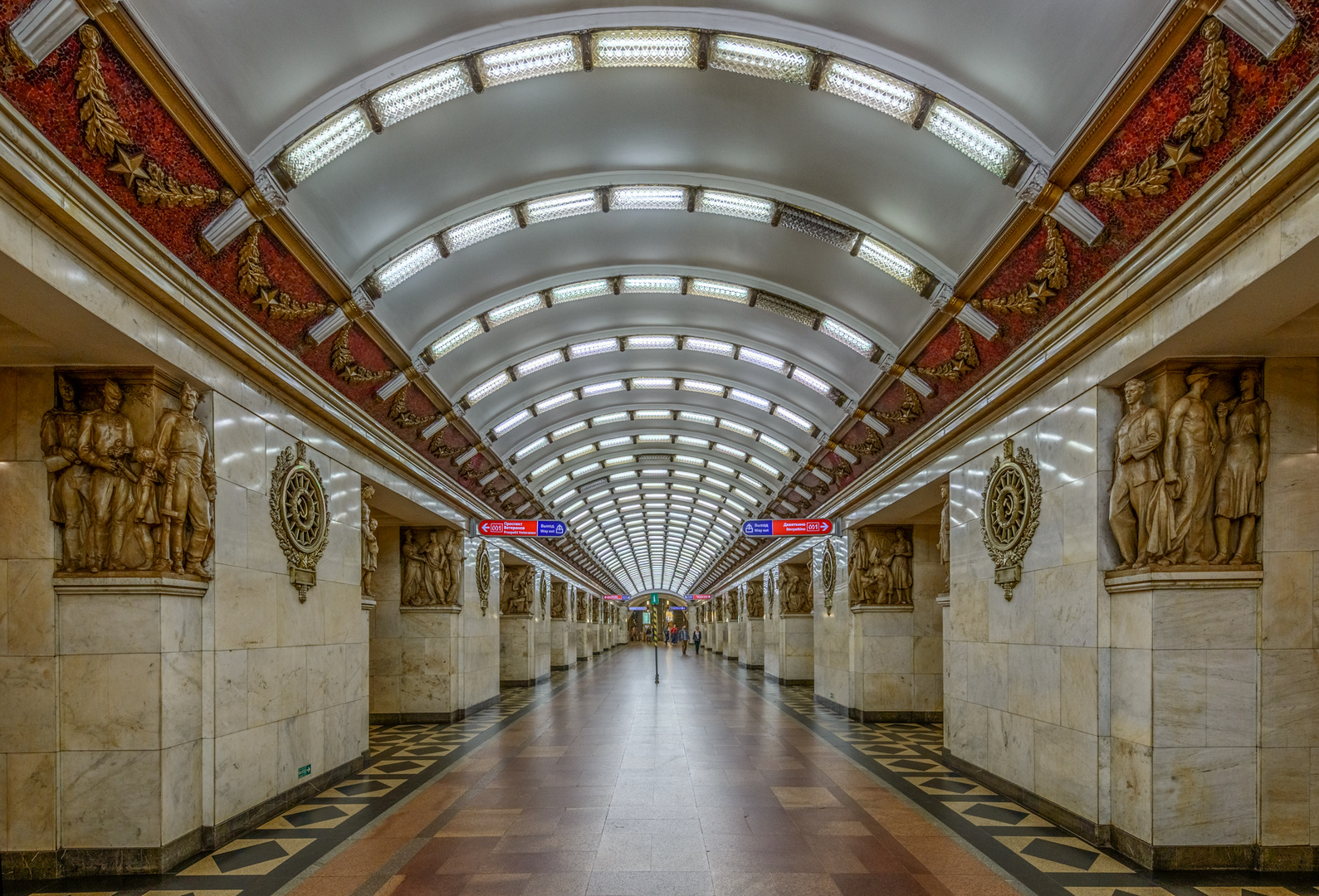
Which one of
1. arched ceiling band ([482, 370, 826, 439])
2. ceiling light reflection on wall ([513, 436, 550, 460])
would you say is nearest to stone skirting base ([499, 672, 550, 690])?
ceiling light reflection on wall ([513, 436, 550, 460])

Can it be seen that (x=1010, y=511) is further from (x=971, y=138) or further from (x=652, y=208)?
(x=652, y=208)

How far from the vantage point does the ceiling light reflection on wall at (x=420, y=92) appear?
7.01m

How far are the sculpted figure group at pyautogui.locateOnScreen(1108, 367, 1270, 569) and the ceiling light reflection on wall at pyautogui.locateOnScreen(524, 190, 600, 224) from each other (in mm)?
6111

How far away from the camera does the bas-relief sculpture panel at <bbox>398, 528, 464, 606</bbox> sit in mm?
16297

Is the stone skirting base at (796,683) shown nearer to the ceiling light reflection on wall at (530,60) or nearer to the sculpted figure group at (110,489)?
the sculpted figure group at (110,489)

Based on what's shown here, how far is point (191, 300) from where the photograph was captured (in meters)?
7.03

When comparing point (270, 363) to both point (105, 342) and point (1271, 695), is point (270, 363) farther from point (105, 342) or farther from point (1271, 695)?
point (1271, 695)

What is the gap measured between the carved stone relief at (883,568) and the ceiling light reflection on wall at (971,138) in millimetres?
10131

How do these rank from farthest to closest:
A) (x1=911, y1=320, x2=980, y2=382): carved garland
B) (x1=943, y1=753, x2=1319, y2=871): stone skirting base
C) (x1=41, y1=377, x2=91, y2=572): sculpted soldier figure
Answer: (x1=911, y1=320, x2=980, y2=382): carved garland, (x1=41, y1=377, x2=91, y2=572): sculpted soldier figure, (x1=943, y1=753, x2=1319, y2=871): stone skirting base

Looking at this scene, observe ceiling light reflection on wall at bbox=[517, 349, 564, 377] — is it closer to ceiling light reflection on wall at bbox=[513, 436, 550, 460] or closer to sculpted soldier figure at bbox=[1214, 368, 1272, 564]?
ceiling light reflection on wall at bbox=[513, 436, 550, 460]

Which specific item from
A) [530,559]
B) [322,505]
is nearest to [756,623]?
[530,559]

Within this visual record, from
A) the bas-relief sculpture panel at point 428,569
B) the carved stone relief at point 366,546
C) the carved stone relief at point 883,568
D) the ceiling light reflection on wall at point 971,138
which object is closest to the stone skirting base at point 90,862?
the carved stone relief at point 366,546

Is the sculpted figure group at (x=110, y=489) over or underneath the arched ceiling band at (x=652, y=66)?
underneath

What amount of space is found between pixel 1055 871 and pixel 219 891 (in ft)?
20.5
